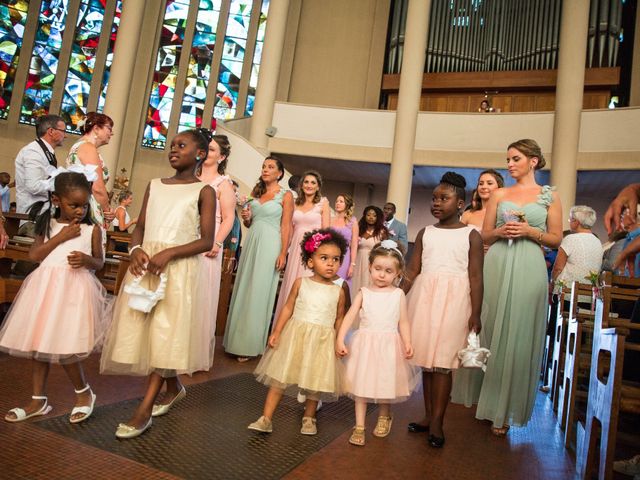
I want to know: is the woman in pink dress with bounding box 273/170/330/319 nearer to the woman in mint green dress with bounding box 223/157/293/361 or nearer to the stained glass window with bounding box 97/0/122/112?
the woman in mint green dress with bounding box 223/157/293/361

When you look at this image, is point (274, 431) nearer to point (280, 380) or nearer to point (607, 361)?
point (280, 380)

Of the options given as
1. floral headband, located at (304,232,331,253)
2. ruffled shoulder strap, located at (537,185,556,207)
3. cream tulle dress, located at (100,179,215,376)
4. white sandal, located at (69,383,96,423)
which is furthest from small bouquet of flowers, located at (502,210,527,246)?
white sandal, located at (69,383,96,423)

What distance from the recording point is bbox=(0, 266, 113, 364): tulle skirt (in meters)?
2.41

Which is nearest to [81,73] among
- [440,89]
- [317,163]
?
[317,163]

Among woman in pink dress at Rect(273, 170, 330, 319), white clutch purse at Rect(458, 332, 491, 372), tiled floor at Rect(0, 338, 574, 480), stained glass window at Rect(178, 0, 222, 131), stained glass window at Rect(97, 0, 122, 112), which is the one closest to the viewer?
tiled floor at Rect(0, 338, 574, 480)

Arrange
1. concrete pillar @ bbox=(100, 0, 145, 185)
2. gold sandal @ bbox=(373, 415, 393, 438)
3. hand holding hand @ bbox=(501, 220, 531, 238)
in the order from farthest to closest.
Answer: concrete pillar @ bbox=(100, 0, 145, 185) < hand holding hand @ bbox=(501, 220, 531, 238) < gold sandal @ bbox=(373, 415, 393, 438)

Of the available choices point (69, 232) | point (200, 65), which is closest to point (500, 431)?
point (69, 232)

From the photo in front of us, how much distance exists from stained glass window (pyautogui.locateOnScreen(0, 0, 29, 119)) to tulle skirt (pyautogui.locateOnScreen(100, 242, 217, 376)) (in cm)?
1479

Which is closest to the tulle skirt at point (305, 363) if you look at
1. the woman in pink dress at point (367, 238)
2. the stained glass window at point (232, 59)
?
the woman in pink dress at point (367, 238)

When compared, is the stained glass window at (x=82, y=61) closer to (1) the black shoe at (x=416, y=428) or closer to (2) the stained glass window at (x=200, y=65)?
(2) the stained glass window at (x=200, y=65)

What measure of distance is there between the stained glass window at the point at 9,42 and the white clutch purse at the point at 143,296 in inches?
584

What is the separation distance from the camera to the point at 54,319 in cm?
244

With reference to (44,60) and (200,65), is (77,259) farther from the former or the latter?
(44,60)

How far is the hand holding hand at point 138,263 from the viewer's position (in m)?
2.42
